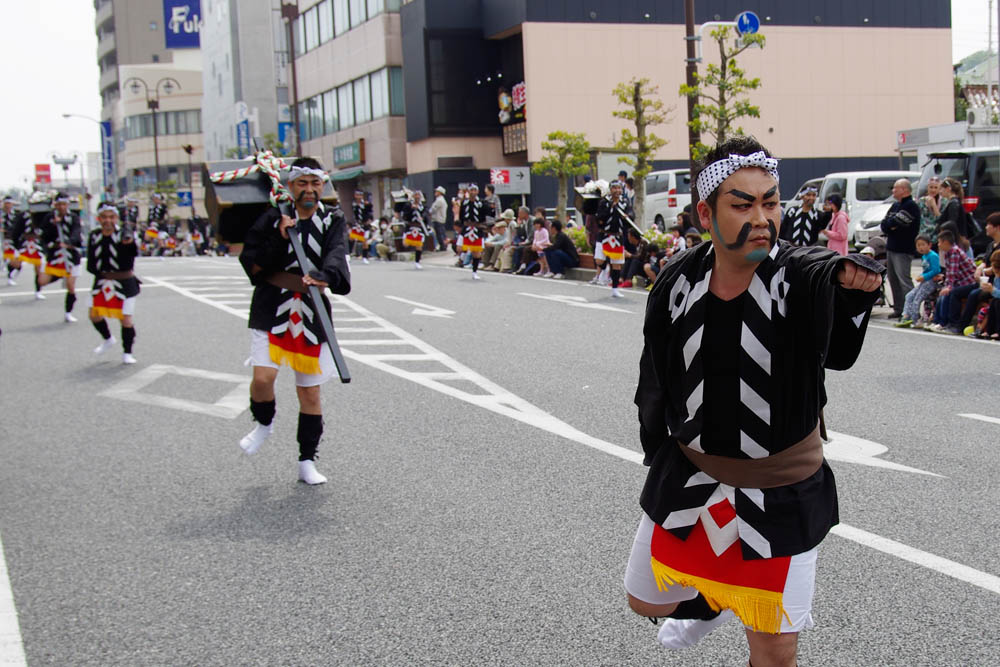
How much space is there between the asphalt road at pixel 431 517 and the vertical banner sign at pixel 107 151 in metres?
112

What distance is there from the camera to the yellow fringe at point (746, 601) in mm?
2975

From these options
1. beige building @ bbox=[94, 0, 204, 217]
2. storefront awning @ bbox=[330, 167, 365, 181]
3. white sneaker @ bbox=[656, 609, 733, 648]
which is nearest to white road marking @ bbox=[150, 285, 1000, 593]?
white sneaker @ bbox=[656, 609, 733, 648]

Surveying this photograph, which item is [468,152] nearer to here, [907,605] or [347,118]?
[347,118]

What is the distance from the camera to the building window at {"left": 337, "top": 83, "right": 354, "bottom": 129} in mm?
52062

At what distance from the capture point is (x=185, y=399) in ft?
32.6

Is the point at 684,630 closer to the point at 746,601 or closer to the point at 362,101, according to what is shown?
the point at 746,601

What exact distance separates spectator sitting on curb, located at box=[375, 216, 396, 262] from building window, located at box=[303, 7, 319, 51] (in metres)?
22.8

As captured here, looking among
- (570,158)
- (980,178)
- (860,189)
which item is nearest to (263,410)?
(980,178)

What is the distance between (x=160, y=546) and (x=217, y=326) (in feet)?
33.3

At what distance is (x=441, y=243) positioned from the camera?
1422 inches

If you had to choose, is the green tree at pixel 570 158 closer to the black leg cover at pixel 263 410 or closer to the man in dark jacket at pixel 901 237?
the man in dark jacket at pixel 901 237

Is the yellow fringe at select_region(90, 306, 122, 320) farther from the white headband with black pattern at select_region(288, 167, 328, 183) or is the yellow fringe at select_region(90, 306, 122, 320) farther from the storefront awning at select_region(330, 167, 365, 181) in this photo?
the storefront awning at select_region(330, 167, 365, 181)

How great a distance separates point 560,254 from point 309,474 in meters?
16.5

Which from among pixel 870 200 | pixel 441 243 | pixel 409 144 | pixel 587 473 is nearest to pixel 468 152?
pixel 409 144
